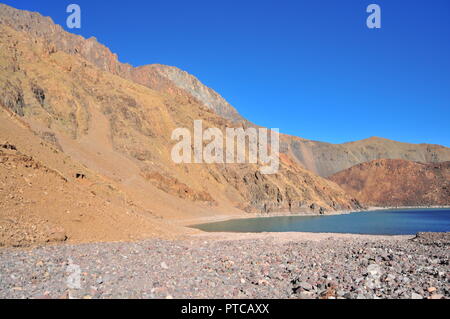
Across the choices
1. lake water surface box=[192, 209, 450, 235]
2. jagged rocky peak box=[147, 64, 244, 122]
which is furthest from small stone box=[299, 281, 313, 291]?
jagged rocky peak box=[147, 64, 244, 122]

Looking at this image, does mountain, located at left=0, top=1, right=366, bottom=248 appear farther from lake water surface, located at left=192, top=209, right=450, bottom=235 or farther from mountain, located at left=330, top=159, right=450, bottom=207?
mountain, located at left=330, top=159, right=450, bottom=207

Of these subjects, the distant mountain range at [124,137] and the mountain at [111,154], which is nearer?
the mountain at [111,154]

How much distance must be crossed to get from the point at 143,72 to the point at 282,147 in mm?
95018

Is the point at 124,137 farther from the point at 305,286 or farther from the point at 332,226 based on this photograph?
the point at 305,286

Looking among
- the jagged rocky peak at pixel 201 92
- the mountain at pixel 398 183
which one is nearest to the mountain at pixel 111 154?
the jagged rocky peak at pixel 201 92

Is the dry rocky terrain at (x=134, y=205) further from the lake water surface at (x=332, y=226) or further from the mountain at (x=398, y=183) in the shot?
the mountain at (x=398, y=183)

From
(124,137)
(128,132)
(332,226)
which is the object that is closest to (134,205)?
(124,137)

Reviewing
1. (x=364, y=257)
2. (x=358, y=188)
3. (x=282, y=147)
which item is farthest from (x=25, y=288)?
(x=282, y=147)

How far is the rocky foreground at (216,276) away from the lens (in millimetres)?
7016

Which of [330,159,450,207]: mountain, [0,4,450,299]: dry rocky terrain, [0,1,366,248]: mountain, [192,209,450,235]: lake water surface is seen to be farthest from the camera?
[330,159,450,207]: mountain

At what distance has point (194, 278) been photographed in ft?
27.5

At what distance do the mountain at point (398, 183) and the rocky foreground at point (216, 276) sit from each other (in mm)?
149667

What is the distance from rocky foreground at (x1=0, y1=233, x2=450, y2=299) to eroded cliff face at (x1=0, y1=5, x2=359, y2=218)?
31363 mm

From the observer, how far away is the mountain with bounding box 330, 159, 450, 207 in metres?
143
